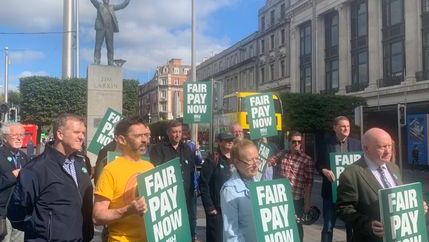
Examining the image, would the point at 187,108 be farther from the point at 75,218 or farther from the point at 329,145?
the point at 75,218

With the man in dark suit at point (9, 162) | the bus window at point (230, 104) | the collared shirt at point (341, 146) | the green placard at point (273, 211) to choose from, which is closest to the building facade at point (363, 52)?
the bus window at point (230, 104)

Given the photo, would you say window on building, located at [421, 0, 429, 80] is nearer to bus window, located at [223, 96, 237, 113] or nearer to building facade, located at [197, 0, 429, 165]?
building facade, located at [197, 0, 429, 165]

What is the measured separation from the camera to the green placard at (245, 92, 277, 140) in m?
8.78

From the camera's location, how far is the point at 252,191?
3695mm

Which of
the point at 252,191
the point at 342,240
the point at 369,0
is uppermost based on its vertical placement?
the point at 369,0

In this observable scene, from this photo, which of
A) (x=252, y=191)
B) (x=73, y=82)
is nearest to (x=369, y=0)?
(x=73, y=82)

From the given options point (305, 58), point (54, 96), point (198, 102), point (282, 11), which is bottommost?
point (198, 102)

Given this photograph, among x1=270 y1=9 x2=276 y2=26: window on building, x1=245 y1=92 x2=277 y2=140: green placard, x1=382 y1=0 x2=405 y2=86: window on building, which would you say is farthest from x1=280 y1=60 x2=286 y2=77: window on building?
x1=245 y1=92 x2=277 y2=140: green placard

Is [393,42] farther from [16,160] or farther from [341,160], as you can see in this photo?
[16,160]

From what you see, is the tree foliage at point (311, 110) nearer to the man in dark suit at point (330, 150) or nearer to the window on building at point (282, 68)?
the window on building at point (282, 68)

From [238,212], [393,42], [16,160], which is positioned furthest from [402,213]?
[393,42]

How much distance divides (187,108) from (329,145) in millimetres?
3474

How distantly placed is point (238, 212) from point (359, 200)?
999mm

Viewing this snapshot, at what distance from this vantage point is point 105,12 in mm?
13234
